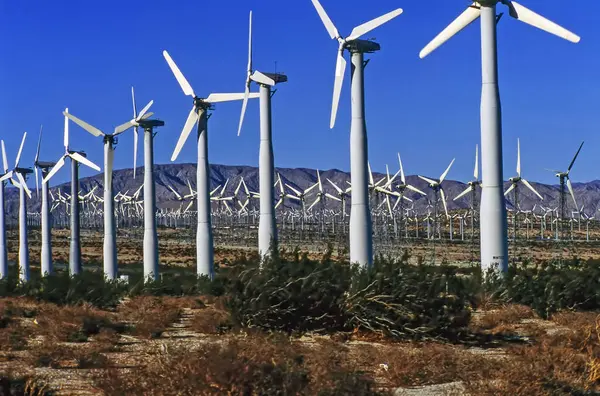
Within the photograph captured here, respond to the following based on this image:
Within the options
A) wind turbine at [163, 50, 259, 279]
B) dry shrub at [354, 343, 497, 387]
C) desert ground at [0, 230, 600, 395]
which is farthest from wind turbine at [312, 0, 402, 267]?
dry shrub at [354, 343, 497, 387]

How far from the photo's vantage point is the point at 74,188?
5028cm

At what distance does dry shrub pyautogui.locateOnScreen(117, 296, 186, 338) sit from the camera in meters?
20.6

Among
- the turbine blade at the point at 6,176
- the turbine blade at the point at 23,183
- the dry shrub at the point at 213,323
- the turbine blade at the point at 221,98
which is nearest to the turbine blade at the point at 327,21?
the turbine blade at the point at 221,98

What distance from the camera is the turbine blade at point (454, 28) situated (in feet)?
103

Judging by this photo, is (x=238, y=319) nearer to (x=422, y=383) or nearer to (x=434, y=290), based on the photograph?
(x=434, y=290)

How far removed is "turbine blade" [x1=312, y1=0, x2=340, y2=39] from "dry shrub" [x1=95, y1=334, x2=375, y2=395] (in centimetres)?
2543

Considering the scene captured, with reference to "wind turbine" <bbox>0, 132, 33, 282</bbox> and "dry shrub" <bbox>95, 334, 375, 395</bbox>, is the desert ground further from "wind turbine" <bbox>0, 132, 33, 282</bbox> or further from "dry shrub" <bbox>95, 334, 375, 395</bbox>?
"wind turbine" <bbox>0, 132, 33, 282</bbox>

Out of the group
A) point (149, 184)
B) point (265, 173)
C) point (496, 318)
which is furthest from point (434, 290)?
point (149, 184)

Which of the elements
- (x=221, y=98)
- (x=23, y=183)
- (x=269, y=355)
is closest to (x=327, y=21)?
(x=221, y=98)

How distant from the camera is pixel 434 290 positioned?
20.1m

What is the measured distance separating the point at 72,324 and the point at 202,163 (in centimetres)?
2030

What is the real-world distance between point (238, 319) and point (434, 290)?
174 inches

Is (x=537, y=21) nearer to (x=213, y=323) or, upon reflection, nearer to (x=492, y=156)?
(x=492, y=156)

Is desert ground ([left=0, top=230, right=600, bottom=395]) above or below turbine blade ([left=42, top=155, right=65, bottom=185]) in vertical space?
below
